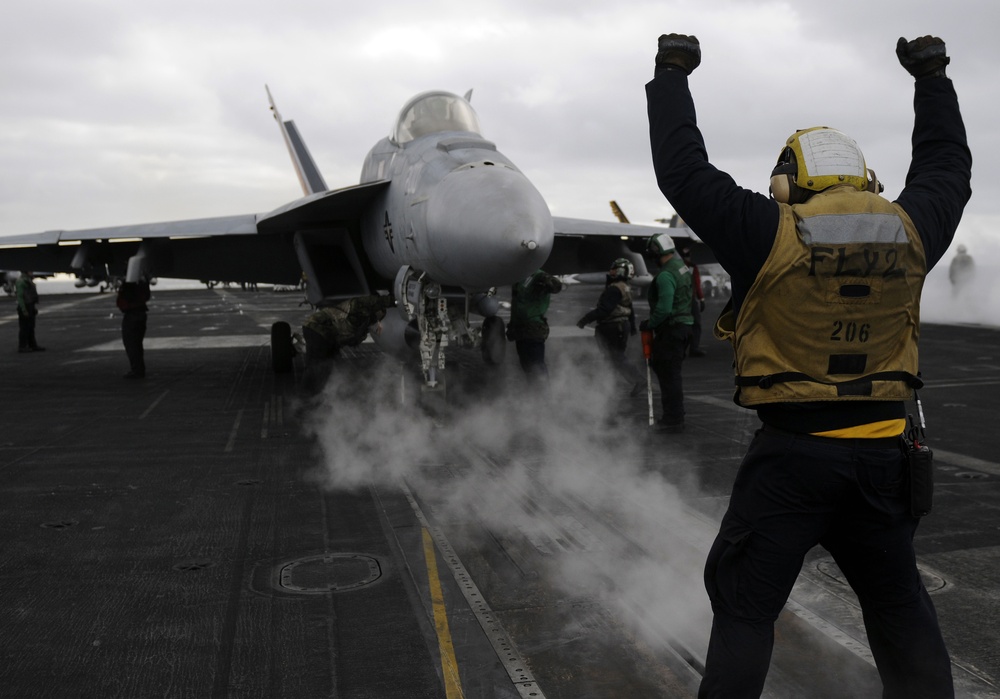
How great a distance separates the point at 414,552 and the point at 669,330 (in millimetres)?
5027

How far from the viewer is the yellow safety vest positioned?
8.52ft

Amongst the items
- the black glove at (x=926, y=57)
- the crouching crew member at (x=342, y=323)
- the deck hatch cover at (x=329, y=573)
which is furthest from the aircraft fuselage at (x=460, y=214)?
the black glove at (x=926, y=57)

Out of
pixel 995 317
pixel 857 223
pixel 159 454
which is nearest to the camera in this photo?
pixel 857 223

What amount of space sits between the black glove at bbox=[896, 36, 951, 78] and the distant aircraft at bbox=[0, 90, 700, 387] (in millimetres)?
4872

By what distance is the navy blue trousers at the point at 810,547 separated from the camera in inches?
104

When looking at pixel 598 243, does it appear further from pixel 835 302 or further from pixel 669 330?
pixel 835 302

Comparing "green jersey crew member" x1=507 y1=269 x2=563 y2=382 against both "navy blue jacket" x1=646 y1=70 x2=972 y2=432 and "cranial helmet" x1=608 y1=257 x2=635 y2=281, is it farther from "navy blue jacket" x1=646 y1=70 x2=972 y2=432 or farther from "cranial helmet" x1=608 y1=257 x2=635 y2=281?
"navy blue jacket" x1=646 y1=70 x2=972 y2=432

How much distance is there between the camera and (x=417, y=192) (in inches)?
379

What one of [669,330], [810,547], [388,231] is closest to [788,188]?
[810,547]

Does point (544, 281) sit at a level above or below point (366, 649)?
above

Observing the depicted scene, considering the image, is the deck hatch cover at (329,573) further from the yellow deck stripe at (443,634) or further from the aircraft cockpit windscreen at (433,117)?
the aircraft cockpit windscreen at (433,117)

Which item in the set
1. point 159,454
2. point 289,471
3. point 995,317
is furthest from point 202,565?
point 995,317

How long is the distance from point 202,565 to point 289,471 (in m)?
2.57

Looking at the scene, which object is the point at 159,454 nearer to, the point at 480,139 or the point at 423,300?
the point at 423,300
